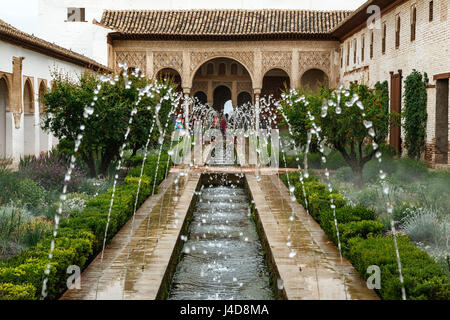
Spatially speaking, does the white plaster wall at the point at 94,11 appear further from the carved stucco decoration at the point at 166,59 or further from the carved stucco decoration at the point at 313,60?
the carved stucco decoration at the point at 313,60

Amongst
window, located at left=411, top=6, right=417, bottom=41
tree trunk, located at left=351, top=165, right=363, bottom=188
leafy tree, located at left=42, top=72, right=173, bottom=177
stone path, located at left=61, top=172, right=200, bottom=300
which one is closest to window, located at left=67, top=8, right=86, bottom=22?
leafy tree, located at left=42, top=72, right=173, bottom=177

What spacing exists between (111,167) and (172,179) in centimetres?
157

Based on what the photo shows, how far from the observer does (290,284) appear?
5.38 meters

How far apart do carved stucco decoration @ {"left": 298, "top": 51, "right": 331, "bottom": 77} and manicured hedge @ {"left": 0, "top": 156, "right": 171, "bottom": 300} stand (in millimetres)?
18246

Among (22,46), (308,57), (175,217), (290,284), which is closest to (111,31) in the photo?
(308,57)

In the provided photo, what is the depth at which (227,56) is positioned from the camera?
86.7ft

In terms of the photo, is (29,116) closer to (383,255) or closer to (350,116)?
(350,116)

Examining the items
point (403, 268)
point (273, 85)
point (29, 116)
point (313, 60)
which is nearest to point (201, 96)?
point (273, 85)

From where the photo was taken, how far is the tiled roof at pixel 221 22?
2573 cm

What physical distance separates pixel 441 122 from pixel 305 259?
888cm

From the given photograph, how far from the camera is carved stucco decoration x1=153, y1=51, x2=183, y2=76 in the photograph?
26.4 metres

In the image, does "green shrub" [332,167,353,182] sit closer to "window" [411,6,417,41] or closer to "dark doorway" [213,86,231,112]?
"window" [411,6,417,41]
